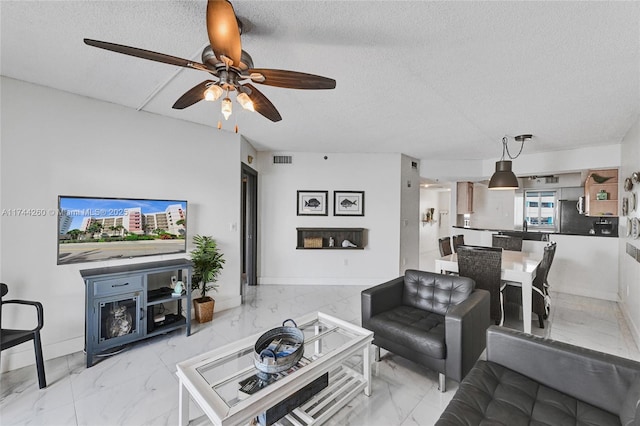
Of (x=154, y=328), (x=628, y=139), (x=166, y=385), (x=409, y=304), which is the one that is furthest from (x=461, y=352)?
(x=628, y=139)

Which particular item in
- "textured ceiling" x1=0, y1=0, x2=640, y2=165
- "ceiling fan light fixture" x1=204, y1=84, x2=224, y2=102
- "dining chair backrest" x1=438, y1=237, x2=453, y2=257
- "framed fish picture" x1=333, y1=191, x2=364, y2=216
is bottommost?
"dining chair backrest" x1=438, y1=237, x2=453, y2=257

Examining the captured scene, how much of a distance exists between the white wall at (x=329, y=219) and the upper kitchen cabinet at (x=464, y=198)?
2.39 meters

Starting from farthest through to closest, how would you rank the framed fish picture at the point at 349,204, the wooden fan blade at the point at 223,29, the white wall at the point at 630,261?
the framed fish picture at the point at 349,204 → the white wall at the point at 630,261 → the wooden fan blade at the point at 223,29

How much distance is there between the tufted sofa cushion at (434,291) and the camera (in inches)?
96.2

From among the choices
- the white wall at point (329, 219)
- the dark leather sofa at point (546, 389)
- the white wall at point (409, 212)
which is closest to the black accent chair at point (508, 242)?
A: the white wall at point (409, 212)

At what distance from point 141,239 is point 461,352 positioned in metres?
3.22

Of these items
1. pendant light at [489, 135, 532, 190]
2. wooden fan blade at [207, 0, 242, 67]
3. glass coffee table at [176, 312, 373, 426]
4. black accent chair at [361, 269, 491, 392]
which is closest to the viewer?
wooden fan blade at [207, 0, 242, 67]

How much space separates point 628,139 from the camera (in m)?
3.55

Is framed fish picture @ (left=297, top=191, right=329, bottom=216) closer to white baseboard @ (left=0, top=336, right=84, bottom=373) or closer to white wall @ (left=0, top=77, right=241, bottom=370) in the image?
white wall @ (left=0, top=77, right=241, bottom=370)

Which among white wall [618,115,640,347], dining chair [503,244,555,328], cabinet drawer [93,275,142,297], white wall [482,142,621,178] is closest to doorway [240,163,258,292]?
cabinet drawer [93,275,142,297]

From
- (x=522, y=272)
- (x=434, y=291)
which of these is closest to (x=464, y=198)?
(x=522, y=272)

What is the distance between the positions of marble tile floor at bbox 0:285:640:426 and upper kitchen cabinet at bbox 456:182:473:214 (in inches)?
134

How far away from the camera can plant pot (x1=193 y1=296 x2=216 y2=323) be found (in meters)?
3.26

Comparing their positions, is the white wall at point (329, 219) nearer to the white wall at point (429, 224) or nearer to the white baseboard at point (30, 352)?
the white baseboard at point (30, 352)
